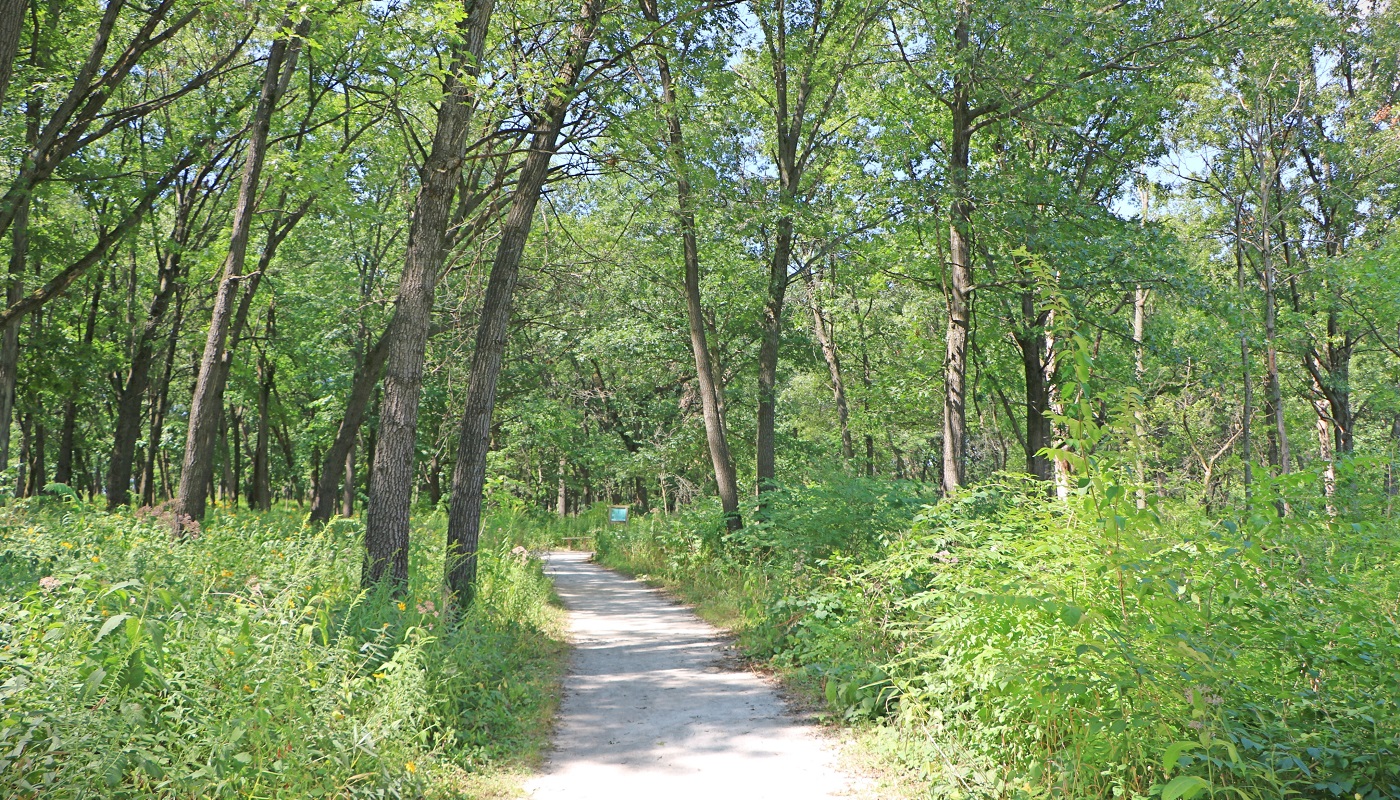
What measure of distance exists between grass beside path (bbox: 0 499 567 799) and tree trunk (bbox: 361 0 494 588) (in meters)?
0.56

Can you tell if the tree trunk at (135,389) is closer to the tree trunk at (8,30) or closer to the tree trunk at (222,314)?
the tree trunk at (222,314)

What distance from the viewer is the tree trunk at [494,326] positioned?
31.1 feet

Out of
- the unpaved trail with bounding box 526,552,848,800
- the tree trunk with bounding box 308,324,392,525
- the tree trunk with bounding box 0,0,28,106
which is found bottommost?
the unpaved trail with bounding box 526,552,848,800

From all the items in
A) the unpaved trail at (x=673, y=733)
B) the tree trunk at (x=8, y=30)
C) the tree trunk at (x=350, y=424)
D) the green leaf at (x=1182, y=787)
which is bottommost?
the unpaved trail at (x=673, y=733)

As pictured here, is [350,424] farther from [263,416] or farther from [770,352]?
[263,416]

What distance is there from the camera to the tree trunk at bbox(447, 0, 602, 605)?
9484mm

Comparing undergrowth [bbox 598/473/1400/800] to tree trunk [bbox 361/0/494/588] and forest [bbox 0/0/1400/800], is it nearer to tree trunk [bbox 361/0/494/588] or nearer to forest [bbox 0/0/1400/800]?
forest [bbox 0/0/1400/800]

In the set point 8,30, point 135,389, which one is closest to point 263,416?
point 135,389

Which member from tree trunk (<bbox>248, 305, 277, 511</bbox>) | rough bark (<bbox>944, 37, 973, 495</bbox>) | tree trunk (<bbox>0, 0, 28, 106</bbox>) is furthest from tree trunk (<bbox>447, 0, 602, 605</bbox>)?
tree trunk (<bbox>248, 305, 277, 511</bbox>)

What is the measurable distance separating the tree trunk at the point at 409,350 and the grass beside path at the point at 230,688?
557 millimetres

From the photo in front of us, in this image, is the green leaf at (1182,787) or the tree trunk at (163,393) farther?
the tree trunk at (163,393)

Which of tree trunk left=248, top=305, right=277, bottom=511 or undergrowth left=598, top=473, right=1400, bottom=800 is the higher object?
tree trunk left=248, top=305, right=277, bottom=511

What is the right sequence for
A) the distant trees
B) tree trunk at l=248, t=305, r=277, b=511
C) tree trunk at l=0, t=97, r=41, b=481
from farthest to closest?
tree trunk at l=248, t=305, r=277, b=511
tree trunk at l=0, t=97, r=41, b=481
the distant trees

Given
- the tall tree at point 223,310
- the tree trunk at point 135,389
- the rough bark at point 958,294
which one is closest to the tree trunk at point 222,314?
the tall tree at point 223,310
